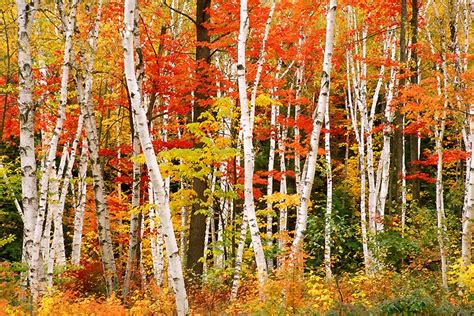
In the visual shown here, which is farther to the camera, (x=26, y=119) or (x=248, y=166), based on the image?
(x=248, y=166)

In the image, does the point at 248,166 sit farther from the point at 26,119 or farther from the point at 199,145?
the point at 26,119

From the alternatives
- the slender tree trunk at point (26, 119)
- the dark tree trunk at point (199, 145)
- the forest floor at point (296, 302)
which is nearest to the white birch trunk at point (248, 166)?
the forest floor at point (296, 302)

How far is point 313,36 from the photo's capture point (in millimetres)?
15172

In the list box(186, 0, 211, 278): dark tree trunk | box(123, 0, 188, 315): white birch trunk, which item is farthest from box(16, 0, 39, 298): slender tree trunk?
box(186, 0, 211, 278): dark tree trunk

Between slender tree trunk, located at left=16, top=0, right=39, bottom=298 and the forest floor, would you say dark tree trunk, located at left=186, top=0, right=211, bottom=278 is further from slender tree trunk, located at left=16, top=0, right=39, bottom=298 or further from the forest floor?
slender tree trunk, located at left=16, top=0, right=39, bottom=298

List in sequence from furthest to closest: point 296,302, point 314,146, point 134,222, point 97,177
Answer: point 97,177, point 134,222, point 314,146, point 296,302

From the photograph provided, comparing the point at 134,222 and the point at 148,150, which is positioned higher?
the point at 148,150

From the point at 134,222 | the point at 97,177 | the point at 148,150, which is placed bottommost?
the point at 134,222

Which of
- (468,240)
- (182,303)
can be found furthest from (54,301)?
(468,240)

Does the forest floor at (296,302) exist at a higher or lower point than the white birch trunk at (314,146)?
lower

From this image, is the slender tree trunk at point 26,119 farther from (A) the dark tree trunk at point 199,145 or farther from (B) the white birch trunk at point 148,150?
(A) the dark tree trunk at point 199,145

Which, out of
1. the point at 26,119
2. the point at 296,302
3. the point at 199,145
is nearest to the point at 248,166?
the point at 296,302

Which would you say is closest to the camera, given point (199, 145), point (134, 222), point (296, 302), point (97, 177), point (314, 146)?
point (296, 302)

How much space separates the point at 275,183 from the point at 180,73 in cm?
1383
